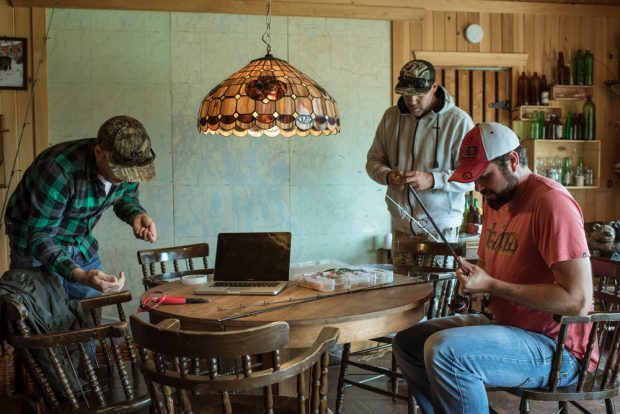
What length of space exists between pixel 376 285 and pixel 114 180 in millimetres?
1206

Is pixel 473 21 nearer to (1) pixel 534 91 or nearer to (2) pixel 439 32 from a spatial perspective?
(2) pixel 439 32

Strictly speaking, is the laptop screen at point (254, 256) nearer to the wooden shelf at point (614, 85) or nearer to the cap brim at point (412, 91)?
the cap brim at point (412, 91)

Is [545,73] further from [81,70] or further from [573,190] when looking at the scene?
[81,70]

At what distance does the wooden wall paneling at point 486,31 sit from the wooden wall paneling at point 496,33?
1.1 inches

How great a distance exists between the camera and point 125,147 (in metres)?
2.53

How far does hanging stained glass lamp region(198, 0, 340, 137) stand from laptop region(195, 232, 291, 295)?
46 centimetres

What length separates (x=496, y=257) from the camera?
2.27 metres

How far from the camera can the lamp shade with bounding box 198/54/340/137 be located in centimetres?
259

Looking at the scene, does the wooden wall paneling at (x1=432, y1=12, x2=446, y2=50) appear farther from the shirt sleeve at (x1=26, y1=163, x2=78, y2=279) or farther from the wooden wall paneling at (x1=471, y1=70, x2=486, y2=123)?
the shirt sleeve at (x1=26, y1=163, x2=78, y2=279)

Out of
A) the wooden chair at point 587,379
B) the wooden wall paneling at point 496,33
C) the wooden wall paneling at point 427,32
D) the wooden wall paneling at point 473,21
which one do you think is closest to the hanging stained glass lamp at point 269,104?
the wooden chair at point 587,379

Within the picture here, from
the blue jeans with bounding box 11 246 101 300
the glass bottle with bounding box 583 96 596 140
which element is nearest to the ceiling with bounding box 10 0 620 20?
the glass bottle with bounding box 583 96 596 140

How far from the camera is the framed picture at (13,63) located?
4410 mm

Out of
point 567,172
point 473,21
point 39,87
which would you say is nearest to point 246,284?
point 39,87

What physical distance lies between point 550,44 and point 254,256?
3.75 meters
